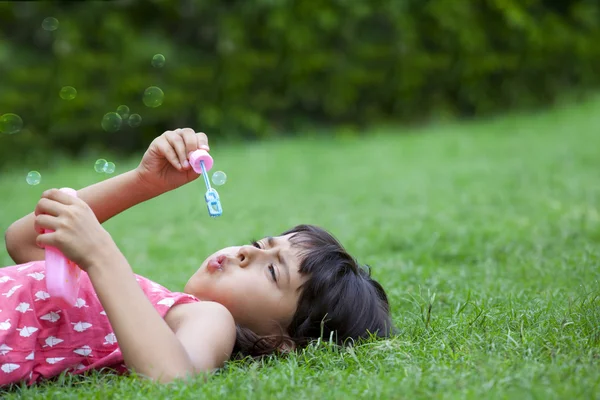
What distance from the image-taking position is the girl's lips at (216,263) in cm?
200

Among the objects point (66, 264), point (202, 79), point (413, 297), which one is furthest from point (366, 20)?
point (66, 264)

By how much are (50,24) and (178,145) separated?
20.1 feet

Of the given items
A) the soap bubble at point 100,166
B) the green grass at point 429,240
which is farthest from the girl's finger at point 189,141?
the green grass at point 429,240

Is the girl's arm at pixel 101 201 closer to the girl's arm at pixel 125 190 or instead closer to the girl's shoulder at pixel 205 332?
the girl's arm at pixel 125 190

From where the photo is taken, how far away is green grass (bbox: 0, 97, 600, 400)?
166 cm

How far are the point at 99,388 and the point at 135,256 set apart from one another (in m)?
2.03

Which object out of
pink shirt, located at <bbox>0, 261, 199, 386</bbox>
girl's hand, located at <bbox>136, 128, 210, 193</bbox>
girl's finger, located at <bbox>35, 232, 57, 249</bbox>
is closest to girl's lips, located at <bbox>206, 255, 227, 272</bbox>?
pink shirt, located at <bbox>0, 261, 199, 386</bbox>

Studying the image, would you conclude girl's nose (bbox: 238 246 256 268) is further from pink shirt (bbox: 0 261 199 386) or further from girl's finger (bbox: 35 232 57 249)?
girl's finger (bbox: 35 232 57 249)

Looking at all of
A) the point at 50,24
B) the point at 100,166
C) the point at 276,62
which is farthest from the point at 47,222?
the point at 276,62

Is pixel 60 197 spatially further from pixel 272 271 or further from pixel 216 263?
pixel 272 271

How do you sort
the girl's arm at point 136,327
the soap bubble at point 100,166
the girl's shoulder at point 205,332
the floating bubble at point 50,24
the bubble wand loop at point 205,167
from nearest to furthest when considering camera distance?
the girl's arm at point 136,327 → the girl's shoulder at point 205,332 → the bubble wand loop at point 205,167 → the soap bubble at point 100,166 → the floating bubble at point 50,24

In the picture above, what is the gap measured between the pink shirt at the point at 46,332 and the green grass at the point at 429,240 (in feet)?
0.23

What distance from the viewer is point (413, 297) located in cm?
240

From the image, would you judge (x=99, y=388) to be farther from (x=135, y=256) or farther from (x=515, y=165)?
(x=515, y=165)
